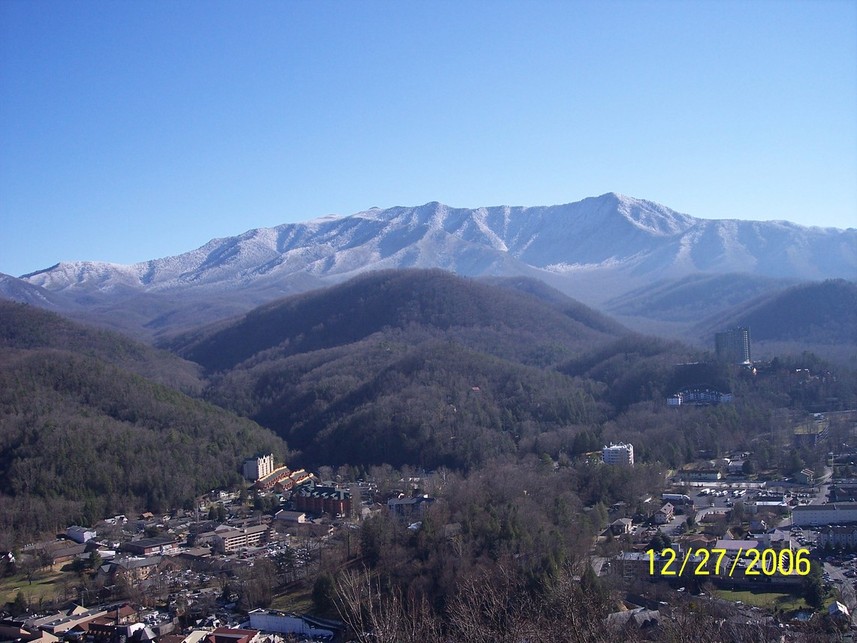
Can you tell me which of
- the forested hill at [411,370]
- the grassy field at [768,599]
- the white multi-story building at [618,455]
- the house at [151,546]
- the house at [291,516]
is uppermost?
the forested hill at [411,370]

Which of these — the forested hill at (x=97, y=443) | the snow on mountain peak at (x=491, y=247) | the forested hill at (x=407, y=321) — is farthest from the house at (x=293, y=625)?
the snow on mountain peak at (x=491, y=247)

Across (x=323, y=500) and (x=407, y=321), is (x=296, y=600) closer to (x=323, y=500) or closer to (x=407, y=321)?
(x=323, y=500)

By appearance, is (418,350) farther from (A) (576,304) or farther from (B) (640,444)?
(A) (576,304)

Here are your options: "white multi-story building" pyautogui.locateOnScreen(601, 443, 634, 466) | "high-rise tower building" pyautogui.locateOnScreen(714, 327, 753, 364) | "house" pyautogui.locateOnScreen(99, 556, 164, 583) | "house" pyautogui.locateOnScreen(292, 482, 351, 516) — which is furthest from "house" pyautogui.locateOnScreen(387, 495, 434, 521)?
"high-rise tower building" pyautogui.locateOnScreen(714, 327, 753, 364)

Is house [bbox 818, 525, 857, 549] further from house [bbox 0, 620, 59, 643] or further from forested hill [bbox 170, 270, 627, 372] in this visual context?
forested hill [bbox 170, 270, 627, 372]

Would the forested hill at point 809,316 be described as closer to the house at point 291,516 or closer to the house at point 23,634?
the house at point 291,516

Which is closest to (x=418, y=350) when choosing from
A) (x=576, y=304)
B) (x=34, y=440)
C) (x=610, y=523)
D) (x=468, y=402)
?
(x=468, y=402)

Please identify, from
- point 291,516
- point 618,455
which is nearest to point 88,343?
point 291,516

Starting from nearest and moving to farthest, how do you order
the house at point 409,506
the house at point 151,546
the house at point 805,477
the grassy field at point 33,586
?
the grassy field at point 33,586, the house at point 151,546, the house at point 409,506, the house at point 805,477
